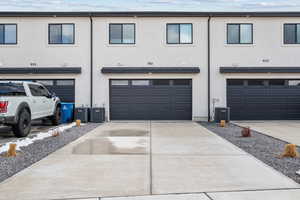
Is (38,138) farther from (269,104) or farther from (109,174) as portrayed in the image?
(269,104)

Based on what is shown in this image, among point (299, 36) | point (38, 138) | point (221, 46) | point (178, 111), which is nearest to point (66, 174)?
point (38, 138)

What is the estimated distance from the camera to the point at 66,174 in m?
5.71

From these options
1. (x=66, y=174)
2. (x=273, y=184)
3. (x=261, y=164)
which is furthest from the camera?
(x=261, y=164)

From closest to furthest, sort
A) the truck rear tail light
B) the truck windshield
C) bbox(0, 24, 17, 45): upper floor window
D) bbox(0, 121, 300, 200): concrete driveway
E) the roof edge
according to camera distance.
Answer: bbox(0, 121, 300, 200): concrete driveway, the truck rear tail light, the truck windshield, the roof edge, bbox(0, 24, 17, 45): upper floor window

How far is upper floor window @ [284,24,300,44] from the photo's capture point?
16875 millimetres

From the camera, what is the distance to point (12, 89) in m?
10.6

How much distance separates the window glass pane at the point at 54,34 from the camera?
1678cm

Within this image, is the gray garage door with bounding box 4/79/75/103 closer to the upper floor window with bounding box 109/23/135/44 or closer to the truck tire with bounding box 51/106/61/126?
the truck tire with bounding box 51/106/61/126

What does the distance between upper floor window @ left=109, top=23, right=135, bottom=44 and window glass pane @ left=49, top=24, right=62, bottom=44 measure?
3122 mm

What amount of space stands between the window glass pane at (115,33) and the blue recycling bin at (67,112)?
180 inches

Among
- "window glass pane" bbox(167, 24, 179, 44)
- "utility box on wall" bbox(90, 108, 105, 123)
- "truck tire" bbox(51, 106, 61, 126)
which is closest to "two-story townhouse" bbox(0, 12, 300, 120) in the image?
"window glass pane" bbox(167, 24, 179, 44)

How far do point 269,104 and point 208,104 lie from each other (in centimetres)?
367

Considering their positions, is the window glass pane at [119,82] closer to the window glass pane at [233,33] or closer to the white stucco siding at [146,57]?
the white stucco siding at [146,57]

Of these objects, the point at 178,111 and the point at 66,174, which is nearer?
the point at 66,174
